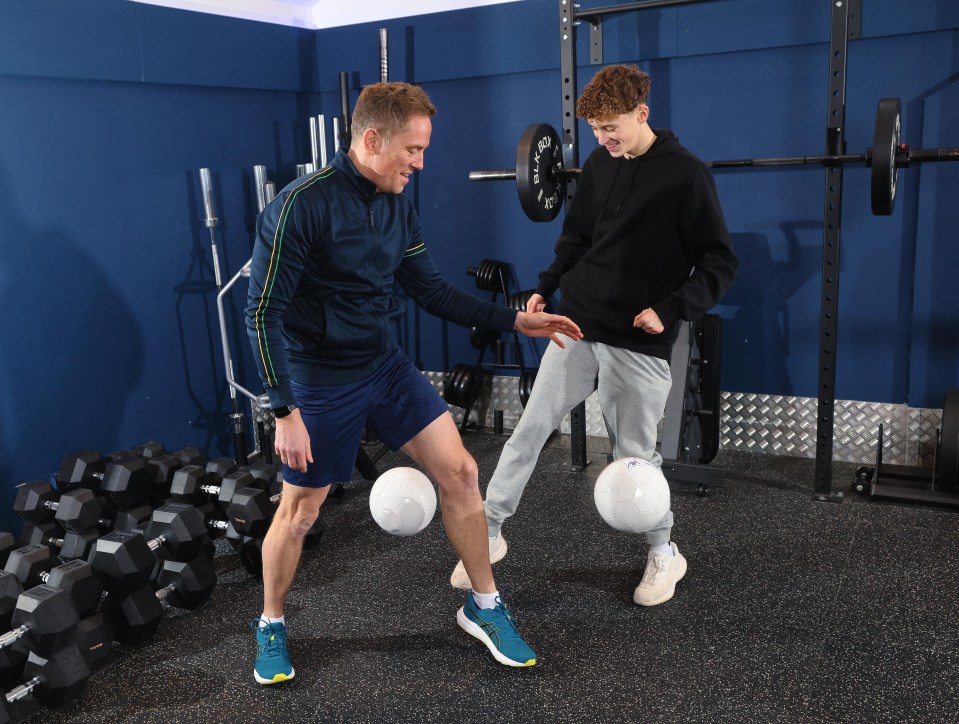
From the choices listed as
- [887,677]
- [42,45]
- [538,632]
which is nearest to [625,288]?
[538,632]

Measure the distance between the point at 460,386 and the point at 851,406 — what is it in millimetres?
1674

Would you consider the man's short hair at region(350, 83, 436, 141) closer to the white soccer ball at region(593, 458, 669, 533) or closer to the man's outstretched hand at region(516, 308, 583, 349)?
A: the man's outstretched hand at region(516, 308, 583, 349)

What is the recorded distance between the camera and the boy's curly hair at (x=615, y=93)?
226 centimetres


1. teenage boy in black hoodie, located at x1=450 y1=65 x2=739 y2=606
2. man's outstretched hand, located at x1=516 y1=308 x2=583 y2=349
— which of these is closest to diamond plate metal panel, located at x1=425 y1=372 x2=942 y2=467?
teenage boy in black hoodie, located at x1=450 y1=65 x2=739 y2=606

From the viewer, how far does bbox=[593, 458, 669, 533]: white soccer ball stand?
2.29 m

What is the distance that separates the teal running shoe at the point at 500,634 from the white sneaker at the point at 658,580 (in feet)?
1.36

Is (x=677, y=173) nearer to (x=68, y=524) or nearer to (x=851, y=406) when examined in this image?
(x=851, y=406)

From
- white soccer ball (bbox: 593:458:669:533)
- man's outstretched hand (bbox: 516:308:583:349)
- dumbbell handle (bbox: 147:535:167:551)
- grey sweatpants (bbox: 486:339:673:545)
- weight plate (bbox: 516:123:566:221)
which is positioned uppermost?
weight plate (bbox: 516:123:566:221)

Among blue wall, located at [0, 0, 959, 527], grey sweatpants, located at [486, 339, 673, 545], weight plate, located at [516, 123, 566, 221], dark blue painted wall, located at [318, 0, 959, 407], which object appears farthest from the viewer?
dark blue painted wall, located at [318, 0, 959, 407]

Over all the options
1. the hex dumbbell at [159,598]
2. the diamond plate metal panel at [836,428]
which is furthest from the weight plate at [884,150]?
the hex dumbbell at [159,598]

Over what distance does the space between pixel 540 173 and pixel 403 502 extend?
1399mm

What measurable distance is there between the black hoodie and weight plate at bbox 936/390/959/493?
131 cm

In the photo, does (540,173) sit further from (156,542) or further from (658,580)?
(156,542)

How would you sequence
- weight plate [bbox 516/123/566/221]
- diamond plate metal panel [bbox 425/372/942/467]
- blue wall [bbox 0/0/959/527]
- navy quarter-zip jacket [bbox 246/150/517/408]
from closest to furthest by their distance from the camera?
navy quarter-zip jacket [bbox 246/150/517/408] < weight plate [bbox 516/123/566/221] < blue wall [bbox 0/0/959/527] < diamond plate metal panel [bbox 425/372/942/467]
